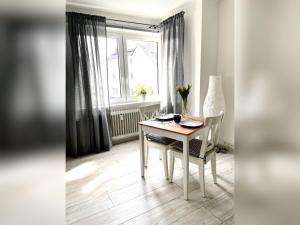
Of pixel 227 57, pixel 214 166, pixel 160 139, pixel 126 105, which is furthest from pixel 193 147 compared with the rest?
pixel 126 105

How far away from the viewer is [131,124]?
151 inches

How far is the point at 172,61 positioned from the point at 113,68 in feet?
3.89

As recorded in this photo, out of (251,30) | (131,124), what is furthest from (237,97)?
(131,124)

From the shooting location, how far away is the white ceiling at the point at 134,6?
3.10 metres

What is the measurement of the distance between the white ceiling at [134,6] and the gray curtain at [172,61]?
0.72 ft

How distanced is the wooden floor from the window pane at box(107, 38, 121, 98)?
1497 millimetres

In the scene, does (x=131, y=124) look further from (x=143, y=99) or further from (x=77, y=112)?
(x=77, y=112)

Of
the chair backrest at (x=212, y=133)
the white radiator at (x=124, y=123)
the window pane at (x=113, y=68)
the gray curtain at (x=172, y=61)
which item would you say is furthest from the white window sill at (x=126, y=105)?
the chair backrest at (x=212, y=133)

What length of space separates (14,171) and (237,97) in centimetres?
48

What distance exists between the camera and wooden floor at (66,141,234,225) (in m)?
1.78

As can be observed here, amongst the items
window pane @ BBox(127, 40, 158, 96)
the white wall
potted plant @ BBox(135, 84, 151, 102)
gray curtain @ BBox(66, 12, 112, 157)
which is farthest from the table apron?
window pane @ BBox(127, 40, 158, 96)

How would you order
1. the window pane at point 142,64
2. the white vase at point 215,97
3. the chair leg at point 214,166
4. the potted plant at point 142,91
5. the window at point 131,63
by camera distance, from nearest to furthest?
the chair leg at point 214,166
the white vase at point 215,97
the window at point 131,63
the potted plant at point 142,91
the window pane at point 142,64

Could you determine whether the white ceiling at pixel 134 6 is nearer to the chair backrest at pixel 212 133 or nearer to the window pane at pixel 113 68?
the window pane at pixel 113 68

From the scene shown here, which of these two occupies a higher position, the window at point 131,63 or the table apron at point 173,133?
the window at point 131,63
